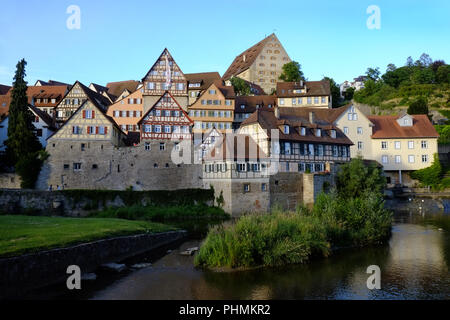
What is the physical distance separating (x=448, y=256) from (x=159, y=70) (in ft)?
123

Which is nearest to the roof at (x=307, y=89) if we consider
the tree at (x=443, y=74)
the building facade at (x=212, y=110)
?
the building facade at (x=212, y=110)

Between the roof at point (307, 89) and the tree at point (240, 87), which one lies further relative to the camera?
the tree at point (240, 87)

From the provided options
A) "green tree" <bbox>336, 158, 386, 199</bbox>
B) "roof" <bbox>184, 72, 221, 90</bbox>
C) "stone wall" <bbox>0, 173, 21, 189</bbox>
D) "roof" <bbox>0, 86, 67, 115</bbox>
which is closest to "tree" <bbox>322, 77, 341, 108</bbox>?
"roof" <bbox>184, 72, 221, 90</bbox>

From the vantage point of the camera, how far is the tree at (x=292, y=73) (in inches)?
2635

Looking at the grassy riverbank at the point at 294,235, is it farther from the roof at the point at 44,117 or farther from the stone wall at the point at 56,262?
the roof at the point at 44,117

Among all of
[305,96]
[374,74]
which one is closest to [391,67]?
[374,74]

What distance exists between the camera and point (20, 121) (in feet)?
115

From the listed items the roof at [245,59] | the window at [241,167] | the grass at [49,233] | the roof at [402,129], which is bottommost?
the grass at [49,233]

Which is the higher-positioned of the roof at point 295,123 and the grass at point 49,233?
the roof at point 295,123

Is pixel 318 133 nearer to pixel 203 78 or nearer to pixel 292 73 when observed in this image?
pixel 203 78

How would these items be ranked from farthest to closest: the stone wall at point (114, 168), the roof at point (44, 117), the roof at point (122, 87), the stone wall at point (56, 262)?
the roof at point (122, 87)
the roof at point (44, 117)
the stone wall at point (114, 168)
the stone wall at point (56, 262)

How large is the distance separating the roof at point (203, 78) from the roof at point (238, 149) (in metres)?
23.5

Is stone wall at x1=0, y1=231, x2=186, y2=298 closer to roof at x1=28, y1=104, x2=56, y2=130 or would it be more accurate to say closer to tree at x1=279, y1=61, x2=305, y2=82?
roof at x1=28, y1=104, x2=56, y2=130

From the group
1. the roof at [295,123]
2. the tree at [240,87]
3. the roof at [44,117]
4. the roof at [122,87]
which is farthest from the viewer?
Result: the roof at [122,87]
